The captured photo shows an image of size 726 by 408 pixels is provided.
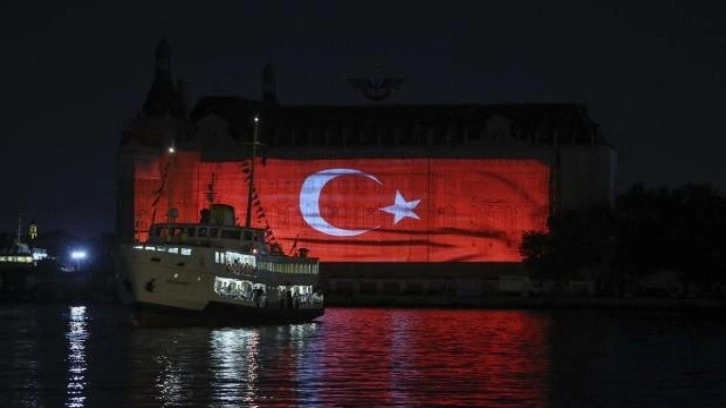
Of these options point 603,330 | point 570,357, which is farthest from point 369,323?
point 570,357

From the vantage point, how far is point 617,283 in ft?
483

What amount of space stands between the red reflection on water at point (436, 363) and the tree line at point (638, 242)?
45.0 m

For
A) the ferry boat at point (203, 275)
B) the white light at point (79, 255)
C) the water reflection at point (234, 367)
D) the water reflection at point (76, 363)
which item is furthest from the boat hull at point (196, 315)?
the white light at point (79, 255)

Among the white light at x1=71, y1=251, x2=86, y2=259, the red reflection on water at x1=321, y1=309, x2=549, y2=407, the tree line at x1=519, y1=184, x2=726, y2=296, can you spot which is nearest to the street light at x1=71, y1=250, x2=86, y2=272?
the white light at x1=71, y1=251, x2=86, y2=259

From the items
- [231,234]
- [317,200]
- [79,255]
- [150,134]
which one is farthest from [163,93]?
[231,234]

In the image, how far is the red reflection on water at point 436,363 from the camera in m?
48.5

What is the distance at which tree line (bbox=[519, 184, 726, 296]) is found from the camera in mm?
141750

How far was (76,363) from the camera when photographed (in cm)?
5969

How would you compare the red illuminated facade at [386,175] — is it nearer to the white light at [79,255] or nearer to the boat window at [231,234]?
the white light at [79,255]

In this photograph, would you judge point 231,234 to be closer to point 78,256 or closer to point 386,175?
point 386,175

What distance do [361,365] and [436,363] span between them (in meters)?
3.01

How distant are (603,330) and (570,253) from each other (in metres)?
54.5

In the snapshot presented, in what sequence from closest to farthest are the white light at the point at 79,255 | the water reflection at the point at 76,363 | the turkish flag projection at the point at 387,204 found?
the water reflection at the point at 76,363 → the turkish flag projection at the point at 387,204 → the white light at the point at 79,255

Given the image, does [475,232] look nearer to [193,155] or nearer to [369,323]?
[193,155]
